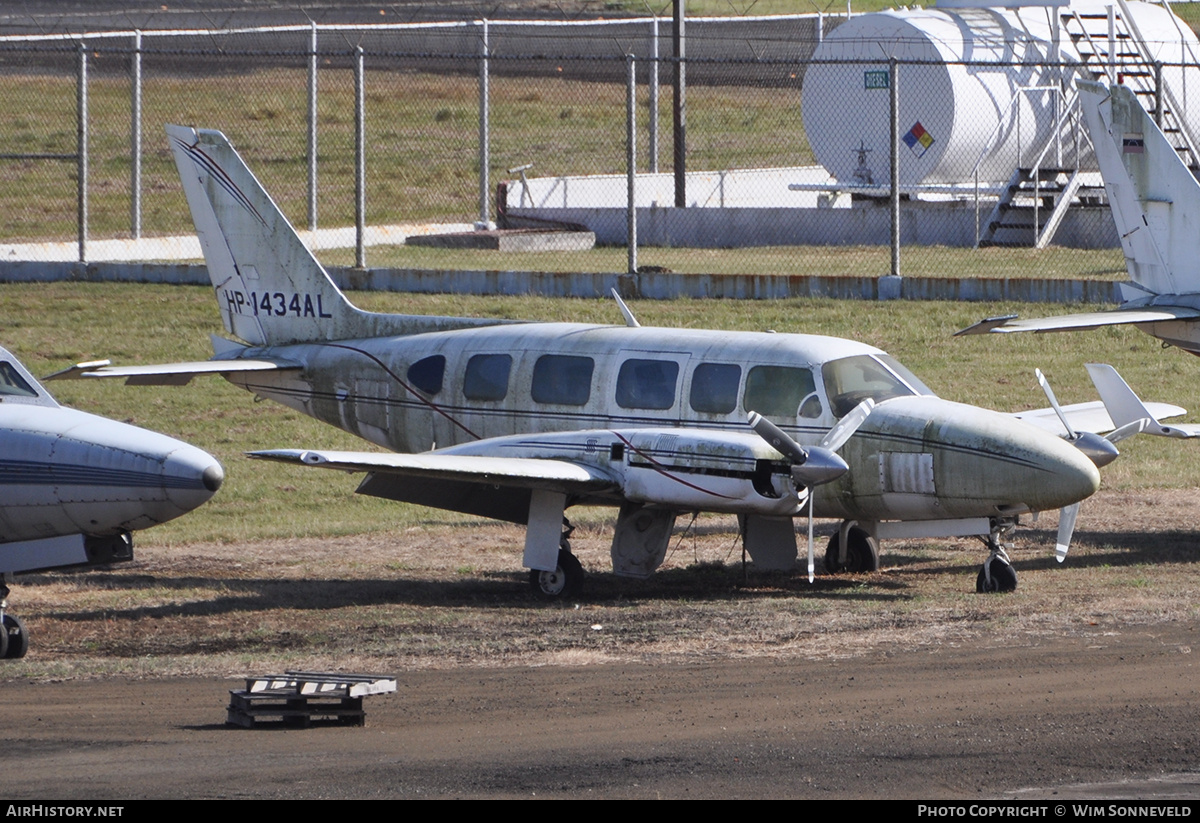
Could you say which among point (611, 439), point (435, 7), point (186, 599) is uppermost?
point (435, 7)

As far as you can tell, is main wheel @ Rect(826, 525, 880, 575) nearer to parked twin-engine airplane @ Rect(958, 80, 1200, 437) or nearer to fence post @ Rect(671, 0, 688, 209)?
parked twin-engine airplane @ Rect(958, 80, 1200, 437)

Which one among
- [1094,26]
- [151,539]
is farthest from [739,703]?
[1094,26]

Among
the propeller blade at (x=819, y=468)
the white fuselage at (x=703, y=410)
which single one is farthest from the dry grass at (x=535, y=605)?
→ the propeller blade at (x=819, y=468)

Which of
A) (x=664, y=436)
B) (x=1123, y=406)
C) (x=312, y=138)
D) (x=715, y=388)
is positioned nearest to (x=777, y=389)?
(x=715, y=388)

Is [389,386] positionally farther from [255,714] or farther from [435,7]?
[435,7]

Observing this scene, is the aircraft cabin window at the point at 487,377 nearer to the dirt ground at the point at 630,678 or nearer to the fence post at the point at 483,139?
the dirt ground at the point at 630,678

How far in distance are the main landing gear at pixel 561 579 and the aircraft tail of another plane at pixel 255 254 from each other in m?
3.93

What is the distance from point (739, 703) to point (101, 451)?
489 cm

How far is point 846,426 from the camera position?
538 inches

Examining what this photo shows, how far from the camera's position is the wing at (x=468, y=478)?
43.5 feet

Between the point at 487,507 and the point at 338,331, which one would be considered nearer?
the point at 487,507

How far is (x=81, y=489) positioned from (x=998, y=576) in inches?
283

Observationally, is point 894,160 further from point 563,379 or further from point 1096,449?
point 563,379

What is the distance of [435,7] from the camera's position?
6606 cm
